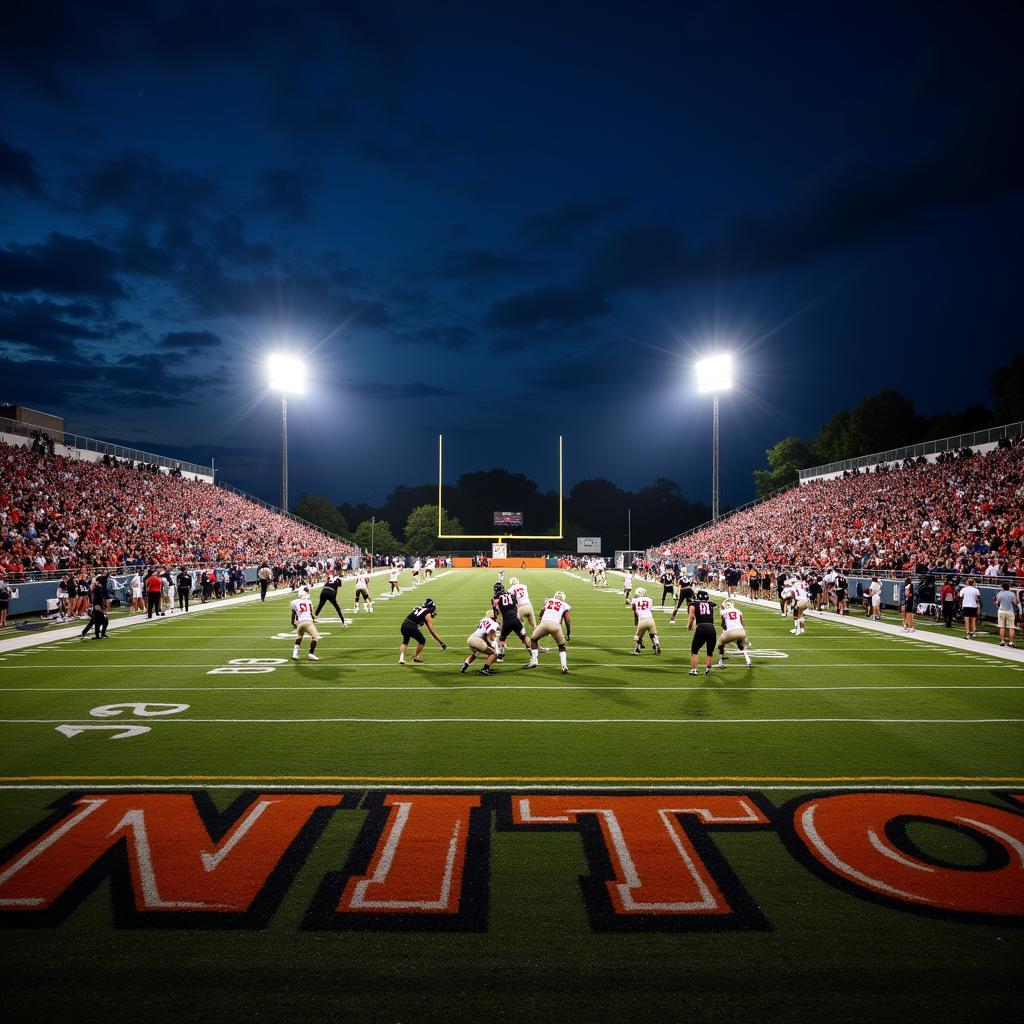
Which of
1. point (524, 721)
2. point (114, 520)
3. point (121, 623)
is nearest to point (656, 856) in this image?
point (524, 721)

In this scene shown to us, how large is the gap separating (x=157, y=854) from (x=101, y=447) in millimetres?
41691

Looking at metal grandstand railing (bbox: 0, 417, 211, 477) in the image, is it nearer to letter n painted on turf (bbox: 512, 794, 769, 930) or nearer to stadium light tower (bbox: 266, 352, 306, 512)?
stadium light tower (bbox: 266, 352, 306, 512)

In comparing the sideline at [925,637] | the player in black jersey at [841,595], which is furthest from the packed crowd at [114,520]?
the player in black jersey at [841,595]

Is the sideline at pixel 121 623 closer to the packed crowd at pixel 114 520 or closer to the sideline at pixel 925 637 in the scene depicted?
the packed crowd at pixel 114 520

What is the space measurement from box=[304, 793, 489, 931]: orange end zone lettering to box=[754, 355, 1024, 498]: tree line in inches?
2236

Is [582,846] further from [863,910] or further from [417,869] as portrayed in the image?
[863,910]

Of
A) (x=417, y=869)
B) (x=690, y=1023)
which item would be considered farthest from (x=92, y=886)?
(x=690, y=1023)

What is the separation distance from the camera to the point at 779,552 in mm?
38625

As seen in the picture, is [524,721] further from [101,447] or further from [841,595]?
[101,447]

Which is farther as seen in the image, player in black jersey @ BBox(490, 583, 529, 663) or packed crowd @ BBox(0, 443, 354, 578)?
packed crowd @ BBox(0, 443, 354, 578)

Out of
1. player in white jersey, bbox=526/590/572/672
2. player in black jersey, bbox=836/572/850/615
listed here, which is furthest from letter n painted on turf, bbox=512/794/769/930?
player in black jersey, bbox=836/572/850/615

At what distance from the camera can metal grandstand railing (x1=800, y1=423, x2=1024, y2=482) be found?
34844 millimetres

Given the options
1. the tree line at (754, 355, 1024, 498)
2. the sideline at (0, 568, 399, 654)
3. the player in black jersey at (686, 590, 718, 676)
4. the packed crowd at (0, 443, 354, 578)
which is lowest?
the sideline at (0, 568, 399, 654)

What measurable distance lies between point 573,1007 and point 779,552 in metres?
37.1
